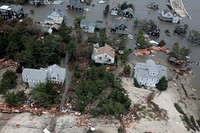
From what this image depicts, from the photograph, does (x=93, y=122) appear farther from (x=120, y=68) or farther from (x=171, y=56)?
(x=171, y=56)

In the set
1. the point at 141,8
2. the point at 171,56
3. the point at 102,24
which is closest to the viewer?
the point at 171,56

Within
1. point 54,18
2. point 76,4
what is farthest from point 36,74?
point 76,4

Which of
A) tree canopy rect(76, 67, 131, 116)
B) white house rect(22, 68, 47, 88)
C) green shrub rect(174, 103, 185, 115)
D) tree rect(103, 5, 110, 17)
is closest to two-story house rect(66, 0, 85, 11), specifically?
tree rect(103, 5, 110, 17)

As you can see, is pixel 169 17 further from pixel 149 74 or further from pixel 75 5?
pixel 149 74

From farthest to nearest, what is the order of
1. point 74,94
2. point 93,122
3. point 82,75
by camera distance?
point 82,75 < point 74,94 < point 93,122

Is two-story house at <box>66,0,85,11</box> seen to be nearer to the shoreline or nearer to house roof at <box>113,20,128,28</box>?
house roof at <box>113,20,128,28</box>

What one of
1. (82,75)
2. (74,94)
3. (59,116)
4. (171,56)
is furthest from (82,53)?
(171,56)

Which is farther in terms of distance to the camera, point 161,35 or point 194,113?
point 161,35

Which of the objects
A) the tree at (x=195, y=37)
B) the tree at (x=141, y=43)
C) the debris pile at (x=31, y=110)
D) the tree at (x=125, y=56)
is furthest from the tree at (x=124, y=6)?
the debris pile at (x=31, y=110)

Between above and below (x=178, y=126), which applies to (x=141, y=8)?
above
